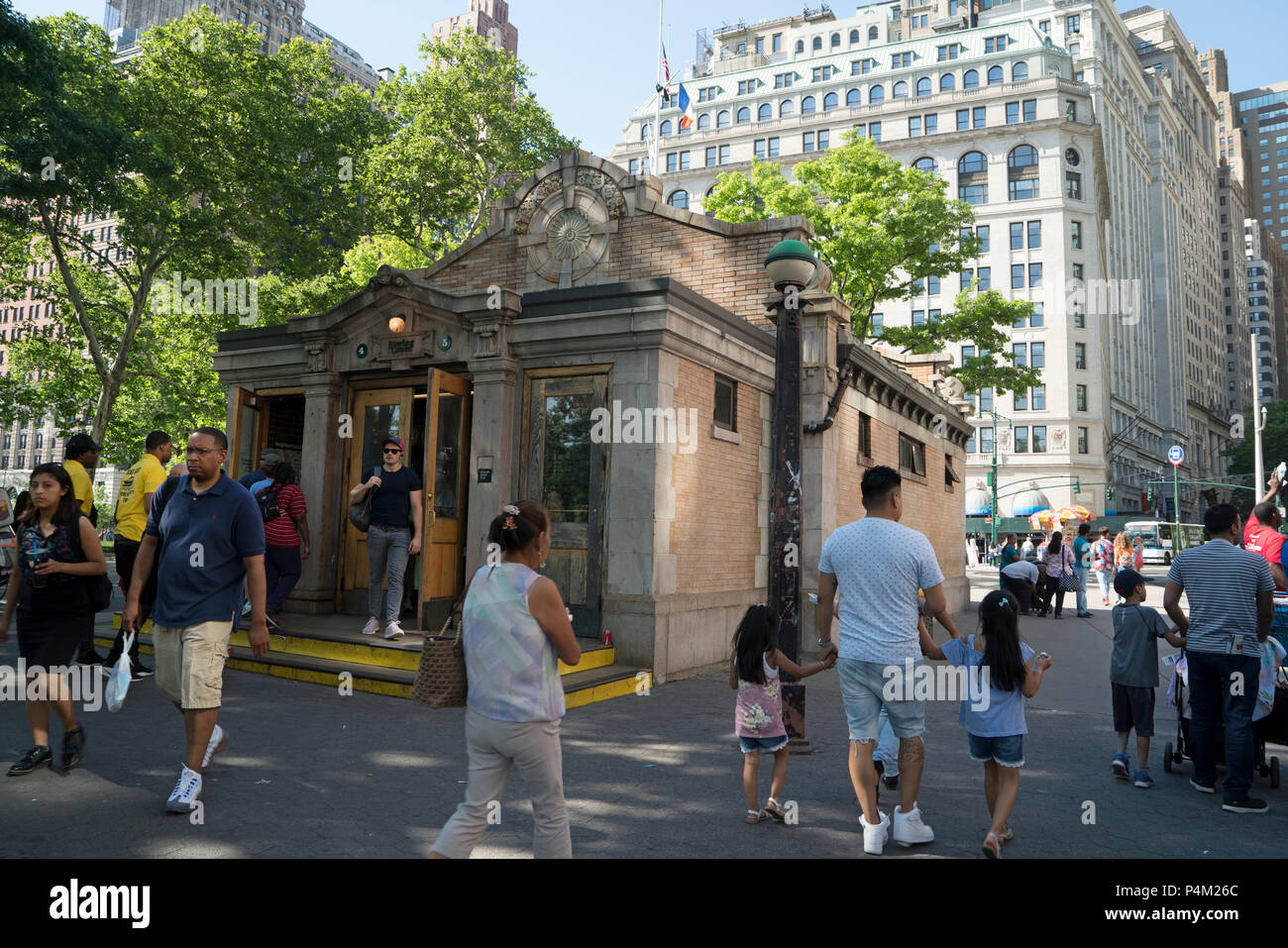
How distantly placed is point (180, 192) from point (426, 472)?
58.6 ft

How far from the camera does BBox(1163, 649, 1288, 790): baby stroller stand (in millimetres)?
5996

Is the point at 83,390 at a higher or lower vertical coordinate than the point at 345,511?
higher

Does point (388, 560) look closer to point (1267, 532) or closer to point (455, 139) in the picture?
point (1267, 532)

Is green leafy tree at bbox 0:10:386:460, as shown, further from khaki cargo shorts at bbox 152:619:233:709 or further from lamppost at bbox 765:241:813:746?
lamppost at bbox 765:241:813:746

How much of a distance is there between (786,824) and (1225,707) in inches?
128

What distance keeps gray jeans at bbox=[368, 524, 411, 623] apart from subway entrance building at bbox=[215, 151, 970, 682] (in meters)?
0.55

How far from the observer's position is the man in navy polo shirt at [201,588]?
4.86m

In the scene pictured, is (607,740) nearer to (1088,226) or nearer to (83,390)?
(83,390)

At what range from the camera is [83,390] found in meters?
30.0

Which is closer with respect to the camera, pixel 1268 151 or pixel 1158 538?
pixel 1158 538

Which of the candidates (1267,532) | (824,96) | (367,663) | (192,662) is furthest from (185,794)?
(824,96)

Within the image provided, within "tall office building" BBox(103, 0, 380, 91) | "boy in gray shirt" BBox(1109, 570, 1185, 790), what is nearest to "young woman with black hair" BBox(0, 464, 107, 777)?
"boy in gray shirt" BBox(1109, 570, 1185, 790)

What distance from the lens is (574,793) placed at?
5.46 m
